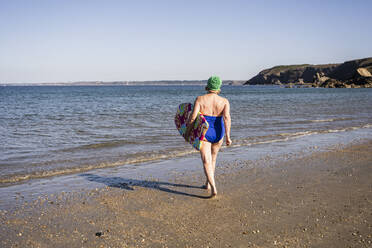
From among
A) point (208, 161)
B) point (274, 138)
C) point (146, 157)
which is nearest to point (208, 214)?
point (208, 161)

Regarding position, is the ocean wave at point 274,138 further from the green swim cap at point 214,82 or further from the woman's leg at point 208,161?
the green swim cap at point 214,82

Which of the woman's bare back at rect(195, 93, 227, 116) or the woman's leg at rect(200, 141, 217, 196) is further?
the woman's leg at rect(200, 141, 217, 196)

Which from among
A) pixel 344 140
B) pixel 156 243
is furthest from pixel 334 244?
pixel 344 140

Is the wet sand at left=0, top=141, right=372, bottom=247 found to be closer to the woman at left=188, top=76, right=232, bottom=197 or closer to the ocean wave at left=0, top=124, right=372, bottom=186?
the woman at left=188, top=76, right=232, bottom=197

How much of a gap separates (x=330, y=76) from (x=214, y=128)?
5664 inches

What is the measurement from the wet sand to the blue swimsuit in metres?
0.95

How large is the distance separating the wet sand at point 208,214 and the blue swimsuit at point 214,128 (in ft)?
3.11

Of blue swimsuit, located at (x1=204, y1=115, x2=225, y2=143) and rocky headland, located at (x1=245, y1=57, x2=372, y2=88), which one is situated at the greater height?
rocky headland, located at (x1=245, y1=57, x2=372, y2=88)

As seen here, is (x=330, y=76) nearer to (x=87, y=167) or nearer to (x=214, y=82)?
(x=87, y=167)

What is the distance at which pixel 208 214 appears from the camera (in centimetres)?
445

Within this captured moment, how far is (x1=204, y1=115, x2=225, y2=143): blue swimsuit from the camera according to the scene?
16.5 feet

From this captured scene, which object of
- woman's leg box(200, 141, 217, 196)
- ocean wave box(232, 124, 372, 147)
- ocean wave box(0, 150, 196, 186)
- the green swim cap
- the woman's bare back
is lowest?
ocean wave box(232, 124, 372, 147)

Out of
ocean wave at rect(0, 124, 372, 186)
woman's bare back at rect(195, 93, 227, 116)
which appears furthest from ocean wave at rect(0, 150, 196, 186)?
woman's bare back at rect(195, 93, 227, 116)

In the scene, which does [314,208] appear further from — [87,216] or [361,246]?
[87,216]
